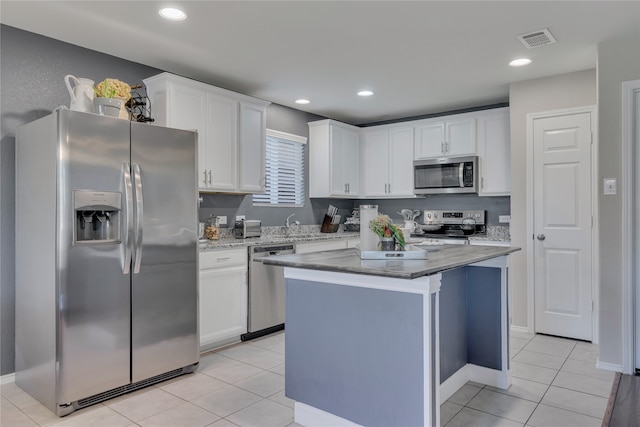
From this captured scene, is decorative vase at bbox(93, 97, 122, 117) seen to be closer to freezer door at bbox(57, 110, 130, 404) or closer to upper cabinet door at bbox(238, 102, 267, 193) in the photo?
freezer door at bbox(57, 110, 130, 404)

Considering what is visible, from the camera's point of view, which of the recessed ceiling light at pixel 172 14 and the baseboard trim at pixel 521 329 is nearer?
the recessed ceiling light at pixel 172 14

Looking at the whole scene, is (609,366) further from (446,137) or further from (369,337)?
(446,137)

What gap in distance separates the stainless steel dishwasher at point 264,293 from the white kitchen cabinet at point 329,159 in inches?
54.2

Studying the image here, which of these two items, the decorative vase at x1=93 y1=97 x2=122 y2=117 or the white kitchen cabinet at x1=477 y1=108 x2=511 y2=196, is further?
the white kitchen cabinet at x1=477 y1=108 x2=511 y2=196

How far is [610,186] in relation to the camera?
3160 mm

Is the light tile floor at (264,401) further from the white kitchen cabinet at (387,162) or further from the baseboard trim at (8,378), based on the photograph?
the white kitchen cabinet at (387,162)

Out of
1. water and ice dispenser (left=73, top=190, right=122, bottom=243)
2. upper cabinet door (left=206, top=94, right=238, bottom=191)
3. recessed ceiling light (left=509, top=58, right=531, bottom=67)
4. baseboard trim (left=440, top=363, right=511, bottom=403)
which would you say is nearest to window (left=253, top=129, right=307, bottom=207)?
upper cabinet door (left=206, top=94, right=238, bottom=191)

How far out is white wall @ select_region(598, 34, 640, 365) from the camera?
10.3 ft

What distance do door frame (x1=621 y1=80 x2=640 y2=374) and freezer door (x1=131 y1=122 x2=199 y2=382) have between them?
318 centimetres

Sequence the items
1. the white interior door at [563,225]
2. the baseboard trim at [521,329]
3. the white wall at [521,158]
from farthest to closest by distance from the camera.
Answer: the baseboard trim at [521,329], the white wall at [521,158], the white interior door at [563,225]

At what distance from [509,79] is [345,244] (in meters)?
2.47

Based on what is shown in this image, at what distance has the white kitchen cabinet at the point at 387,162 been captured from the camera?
546cm

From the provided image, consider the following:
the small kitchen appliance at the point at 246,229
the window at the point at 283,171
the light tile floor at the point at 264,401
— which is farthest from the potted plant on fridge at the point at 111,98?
the window at the point at 283,171

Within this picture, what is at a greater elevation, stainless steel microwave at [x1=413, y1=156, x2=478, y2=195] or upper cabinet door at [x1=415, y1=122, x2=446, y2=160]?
upper cabinet door at [x1=415, y1=122, x2=446, y2=160]
